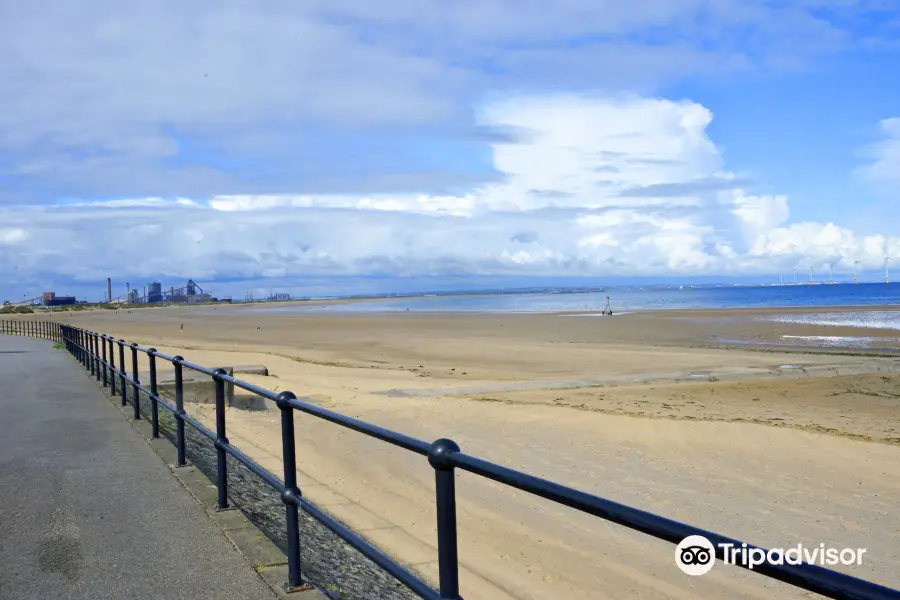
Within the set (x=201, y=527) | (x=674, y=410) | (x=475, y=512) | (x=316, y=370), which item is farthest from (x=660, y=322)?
(x=201, y=527)

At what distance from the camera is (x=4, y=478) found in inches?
270

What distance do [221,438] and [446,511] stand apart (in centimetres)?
332

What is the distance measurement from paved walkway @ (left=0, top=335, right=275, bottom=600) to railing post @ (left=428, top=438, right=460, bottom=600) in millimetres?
1793

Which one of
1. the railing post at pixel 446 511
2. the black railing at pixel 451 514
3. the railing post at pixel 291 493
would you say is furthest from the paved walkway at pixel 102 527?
the railing post at pixel 446 511

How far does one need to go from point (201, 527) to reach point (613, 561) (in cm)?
334

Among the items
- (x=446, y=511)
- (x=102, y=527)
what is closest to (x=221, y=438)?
(x=102, y=527)

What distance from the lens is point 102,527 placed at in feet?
17.7

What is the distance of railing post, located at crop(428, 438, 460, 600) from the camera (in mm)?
2680

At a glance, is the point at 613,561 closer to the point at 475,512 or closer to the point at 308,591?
the point at 475,512

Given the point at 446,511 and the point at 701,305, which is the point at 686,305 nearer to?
the point at 701,305

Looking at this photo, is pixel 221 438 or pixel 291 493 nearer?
pixel 291 493

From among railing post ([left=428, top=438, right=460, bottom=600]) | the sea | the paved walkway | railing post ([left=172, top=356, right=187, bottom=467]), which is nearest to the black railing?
railing post ([left=428, top=438, right=460, bottom=600])

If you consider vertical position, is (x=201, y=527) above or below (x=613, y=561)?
above

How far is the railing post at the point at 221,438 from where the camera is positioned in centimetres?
530
